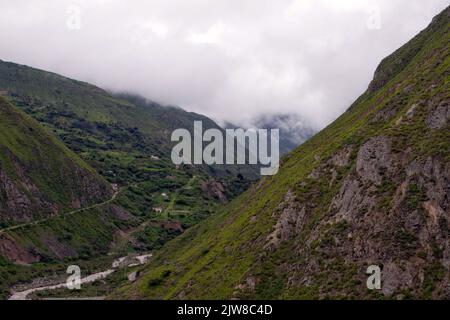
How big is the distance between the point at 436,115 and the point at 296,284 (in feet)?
146

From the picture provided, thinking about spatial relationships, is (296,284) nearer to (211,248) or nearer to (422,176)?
(422,176)

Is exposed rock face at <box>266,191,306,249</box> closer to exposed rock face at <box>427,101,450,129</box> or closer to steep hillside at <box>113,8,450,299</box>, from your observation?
steep hillside at <box>113,8,450,299</box>

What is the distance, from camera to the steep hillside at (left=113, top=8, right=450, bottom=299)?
87312mm

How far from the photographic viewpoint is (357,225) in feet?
325

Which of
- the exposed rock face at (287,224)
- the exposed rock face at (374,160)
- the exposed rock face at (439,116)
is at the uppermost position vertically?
the exposed rock face at (439,116)

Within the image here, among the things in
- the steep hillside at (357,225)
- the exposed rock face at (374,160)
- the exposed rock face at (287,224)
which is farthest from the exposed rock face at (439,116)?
the exposed rock face at (287,224)

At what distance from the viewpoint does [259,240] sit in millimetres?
118500

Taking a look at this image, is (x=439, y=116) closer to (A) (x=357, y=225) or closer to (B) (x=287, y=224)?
(A) (x=357, y=225)

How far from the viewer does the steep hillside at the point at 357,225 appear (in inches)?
3438

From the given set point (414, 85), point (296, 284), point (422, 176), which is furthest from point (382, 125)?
point (296, 284)

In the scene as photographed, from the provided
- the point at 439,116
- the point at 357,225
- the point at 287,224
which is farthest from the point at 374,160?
the point at 287,224

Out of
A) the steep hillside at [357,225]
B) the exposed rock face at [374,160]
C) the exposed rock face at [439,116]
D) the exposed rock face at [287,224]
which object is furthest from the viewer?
the exposed rock face at [287,224]

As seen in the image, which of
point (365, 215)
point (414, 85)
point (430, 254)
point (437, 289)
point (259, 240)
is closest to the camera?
point (437, 289)

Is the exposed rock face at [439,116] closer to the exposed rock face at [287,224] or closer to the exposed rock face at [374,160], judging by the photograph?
the exposed rock face at [374,160]
